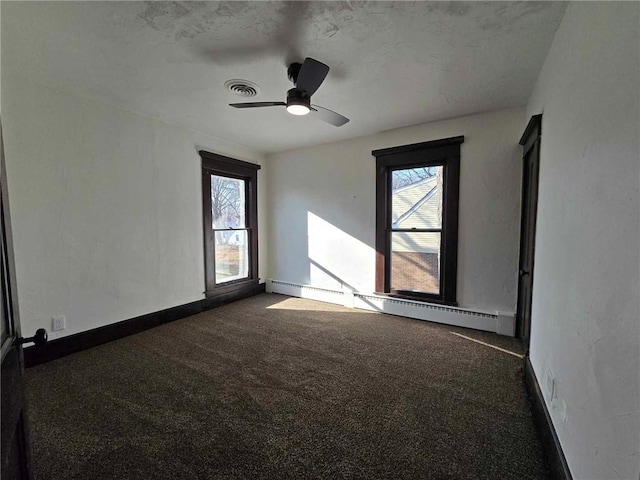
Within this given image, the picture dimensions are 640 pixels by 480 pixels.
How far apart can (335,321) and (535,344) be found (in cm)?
203

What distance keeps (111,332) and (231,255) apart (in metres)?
1.87

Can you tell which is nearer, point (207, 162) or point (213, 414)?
point (213, 414)

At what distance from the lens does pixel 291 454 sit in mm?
1540

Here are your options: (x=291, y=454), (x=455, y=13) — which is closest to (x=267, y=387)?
(x=291, y=454)

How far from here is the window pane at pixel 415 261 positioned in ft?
11.7

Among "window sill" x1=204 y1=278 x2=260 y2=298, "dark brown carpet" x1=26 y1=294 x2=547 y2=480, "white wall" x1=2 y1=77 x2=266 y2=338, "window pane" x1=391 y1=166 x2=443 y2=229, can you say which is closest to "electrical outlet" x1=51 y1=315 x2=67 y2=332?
"white wall" x1=2 y1=77 x2=266 y2=338

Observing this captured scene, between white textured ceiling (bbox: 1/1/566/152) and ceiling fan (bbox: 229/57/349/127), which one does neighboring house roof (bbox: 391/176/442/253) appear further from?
ceiling fan (bbox: 229/57/349/127)

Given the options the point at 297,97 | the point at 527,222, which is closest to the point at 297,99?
the point at 297,97

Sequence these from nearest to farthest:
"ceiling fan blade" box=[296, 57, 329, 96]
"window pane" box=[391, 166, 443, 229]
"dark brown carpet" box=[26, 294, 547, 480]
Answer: "dark brown carpet" box=[26, 294, 547, 480], "ceiling fan blade" box=[296, 57, 329, 96], "window pane" box=[391, 166, 443, 229]

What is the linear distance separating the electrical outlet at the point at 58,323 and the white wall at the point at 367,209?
284 centimetres

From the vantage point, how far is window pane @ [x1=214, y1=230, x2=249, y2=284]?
169 inches

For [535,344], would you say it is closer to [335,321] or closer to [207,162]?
A: [335,321]

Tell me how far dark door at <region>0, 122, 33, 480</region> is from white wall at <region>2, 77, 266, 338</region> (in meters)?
1.93

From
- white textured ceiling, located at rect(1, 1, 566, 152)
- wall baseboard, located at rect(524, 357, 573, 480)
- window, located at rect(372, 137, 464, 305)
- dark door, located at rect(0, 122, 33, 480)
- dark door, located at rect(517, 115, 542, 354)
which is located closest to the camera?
dark door, located at rect(0, 122, 33, 480)
